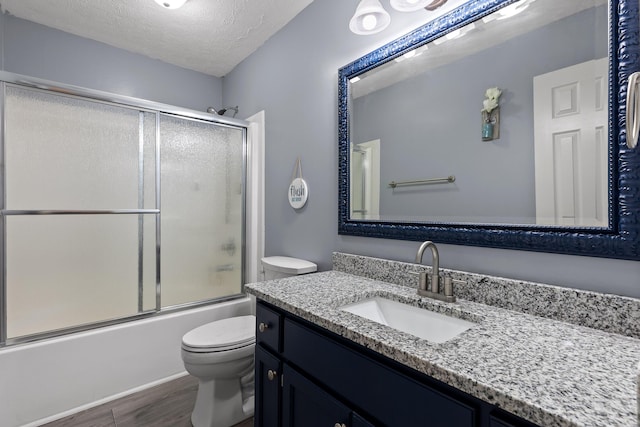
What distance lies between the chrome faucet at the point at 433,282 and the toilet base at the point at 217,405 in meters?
1.21

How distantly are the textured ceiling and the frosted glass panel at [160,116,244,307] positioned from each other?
633 millimetres

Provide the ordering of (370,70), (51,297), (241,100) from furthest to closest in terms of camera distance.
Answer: (241,100) → (51,297) → (370,70)

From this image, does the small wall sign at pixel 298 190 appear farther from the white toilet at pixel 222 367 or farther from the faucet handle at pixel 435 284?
the faucet handle at pixel 435 284

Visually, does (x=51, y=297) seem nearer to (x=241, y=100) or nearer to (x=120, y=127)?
(x=120, y=127)

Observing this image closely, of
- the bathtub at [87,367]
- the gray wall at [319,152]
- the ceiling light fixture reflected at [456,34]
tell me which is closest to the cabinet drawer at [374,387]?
the gray wall at [319,152]

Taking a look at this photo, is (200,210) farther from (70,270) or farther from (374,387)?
(374,387)

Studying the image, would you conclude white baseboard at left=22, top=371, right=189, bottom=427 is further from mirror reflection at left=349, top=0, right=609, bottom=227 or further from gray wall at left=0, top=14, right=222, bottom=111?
gray wall at left=0, top=14, right=222, bottom=111

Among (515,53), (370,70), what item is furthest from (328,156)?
(515,53)

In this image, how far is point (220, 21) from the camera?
2.06 m

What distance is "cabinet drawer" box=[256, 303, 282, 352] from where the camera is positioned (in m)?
1.14

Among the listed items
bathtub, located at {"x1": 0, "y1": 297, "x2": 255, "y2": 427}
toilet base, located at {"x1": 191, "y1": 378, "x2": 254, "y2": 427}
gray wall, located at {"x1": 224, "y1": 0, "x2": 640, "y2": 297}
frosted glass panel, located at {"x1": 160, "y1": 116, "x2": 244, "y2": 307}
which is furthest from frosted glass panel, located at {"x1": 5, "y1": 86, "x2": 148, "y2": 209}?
toilet base, located at {"x1": 191, "y1": 378, "x2": 254, "y2": 427}

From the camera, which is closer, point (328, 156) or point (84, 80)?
point (328, 156)

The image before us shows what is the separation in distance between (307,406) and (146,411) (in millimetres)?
1303

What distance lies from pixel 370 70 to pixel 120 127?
163cm
